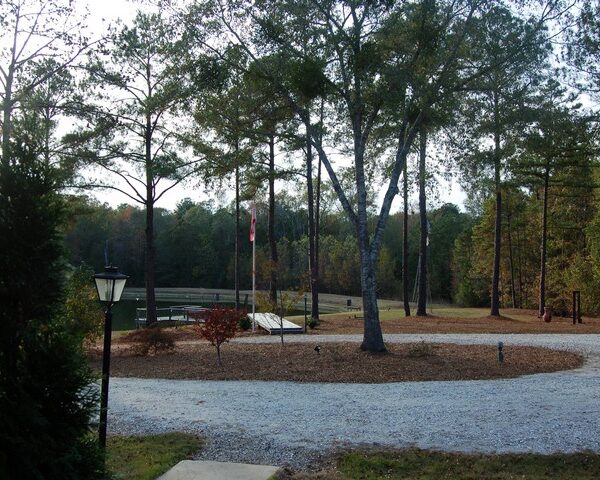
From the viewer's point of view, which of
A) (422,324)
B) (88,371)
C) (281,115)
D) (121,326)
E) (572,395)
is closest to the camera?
(88,371)

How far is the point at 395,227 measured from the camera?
70.2 metres

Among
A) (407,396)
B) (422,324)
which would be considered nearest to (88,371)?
(407,396)

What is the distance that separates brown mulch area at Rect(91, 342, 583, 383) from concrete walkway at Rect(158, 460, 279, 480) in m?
4.79

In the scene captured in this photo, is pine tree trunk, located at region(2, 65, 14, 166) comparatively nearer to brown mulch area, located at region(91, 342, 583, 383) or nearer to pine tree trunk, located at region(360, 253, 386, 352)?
brown mulch area, located at region(91, 342, 583, 383)

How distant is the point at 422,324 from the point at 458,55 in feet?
38.7

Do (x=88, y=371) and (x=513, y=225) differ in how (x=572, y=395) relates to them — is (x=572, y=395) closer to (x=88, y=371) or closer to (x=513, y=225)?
(x=88, y=371)

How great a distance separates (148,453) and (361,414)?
2843mm

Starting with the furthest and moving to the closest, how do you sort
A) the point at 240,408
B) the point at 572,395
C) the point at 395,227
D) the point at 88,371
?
1. the point at 395,227
2. the point at 572,395
3. the point at 240,408
4. the point at 88,371

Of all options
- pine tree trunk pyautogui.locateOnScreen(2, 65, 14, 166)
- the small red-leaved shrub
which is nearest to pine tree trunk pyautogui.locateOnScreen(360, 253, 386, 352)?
the small red-leaved shrub

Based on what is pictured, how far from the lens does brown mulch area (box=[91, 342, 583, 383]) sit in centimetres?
1025

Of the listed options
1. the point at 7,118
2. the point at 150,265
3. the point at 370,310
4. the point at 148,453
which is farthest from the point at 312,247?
the point at 148,453

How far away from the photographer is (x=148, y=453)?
5.64 meters

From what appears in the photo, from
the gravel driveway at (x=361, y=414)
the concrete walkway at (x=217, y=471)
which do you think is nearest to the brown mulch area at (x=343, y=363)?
the gravel driveway at (x=361, y=414)

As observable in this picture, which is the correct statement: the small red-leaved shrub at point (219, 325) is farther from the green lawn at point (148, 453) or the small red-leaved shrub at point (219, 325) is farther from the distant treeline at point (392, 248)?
the green lawn at point (148, 453)
